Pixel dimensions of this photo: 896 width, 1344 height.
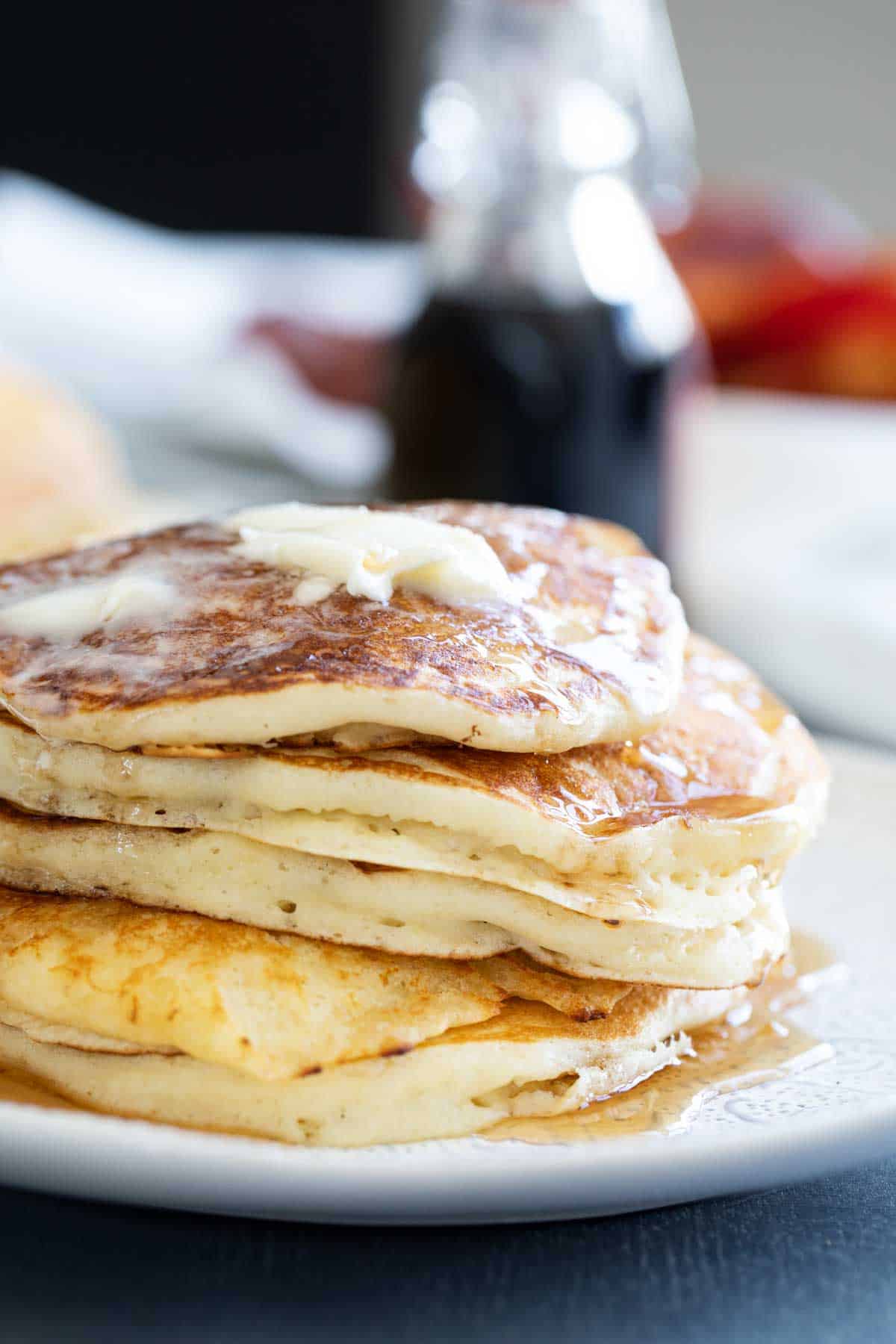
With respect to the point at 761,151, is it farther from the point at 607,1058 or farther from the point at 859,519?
the point at 607,1058

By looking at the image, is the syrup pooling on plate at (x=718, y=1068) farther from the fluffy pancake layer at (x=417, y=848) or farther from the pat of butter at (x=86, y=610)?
the pat of butter at (x=86, y=610)

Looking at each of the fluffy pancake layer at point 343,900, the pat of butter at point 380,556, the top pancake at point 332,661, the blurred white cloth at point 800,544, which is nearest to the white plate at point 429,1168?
the fluffy pancake layer at point 343,900

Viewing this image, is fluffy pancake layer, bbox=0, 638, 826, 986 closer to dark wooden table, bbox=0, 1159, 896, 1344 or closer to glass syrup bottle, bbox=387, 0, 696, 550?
dark wooden table, bbox=0, 1159, 896, 1344

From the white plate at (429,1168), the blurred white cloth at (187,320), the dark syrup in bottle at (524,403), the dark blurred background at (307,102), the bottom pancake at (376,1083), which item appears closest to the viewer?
the white plate at (429,1168)

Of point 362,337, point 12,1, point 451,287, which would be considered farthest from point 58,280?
point 12,1

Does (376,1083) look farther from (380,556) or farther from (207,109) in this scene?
(207,109)

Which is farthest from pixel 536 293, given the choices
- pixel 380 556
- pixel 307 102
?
pixel 307 102

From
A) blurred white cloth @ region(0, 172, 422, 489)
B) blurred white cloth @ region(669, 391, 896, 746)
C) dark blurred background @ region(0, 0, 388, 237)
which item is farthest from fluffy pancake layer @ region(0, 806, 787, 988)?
dark blurred background @ region(0, 0, 388, 237)
